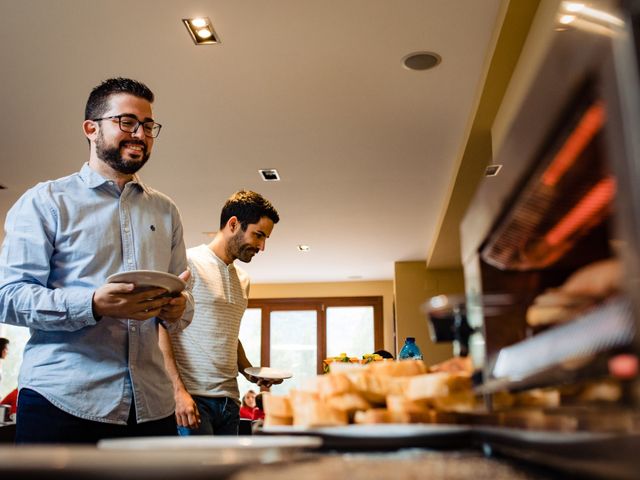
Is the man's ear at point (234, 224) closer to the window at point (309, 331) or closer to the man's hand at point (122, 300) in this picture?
the man's hand at point (122, 300)

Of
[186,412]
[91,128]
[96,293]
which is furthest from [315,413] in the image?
[186,412]

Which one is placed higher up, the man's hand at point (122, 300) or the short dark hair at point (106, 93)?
the short dark hair at point (106, 93)

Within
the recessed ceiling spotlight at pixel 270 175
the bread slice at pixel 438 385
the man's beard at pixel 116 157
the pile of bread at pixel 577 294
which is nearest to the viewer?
the pile of bread at pixel 577 294

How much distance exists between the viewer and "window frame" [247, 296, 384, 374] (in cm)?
947

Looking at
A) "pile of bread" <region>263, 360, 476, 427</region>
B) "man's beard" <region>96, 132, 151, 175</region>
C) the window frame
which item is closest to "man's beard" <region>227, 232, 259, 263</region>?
"man's beard" <region>96, 132, 151, 175</region>

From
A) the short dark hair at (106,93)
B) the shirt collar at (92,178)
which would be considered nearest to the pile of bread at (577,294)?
the shirt collar at (92,178)

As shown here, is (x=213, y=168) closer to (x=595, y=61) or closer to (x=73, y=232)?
(x=73, y=232)

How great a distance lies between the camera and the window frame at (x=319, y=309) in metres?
9.47

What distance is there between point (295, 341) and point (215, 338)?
7342 mm

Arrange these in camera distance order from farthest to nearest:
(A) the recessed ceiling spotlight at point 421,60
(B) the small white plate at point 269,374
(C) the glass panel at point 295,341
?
(C) the glass panel at point 295,341 < (A) the recessed ceiling spotlight at point 421,60 < (B) the small white plate at point 269,374

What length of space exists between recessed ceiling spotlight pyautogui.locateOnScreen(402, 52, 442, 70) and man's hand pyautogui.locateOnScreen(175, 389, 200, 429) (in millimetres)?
1893

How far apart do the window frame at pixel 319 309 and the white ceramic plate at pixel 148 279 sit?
828 cm

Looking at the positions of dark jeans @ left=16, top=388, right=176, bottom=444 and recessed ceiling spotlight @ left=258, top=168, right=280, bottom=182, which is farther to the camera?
recessed ceiling spotlight @ left=258, top=168, right=280, bottom=182

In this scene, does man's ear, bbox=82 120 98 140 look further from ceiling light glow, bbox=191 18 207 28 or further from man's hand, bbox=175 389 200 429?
ceiling light glow, bbox=191 18 207 28
